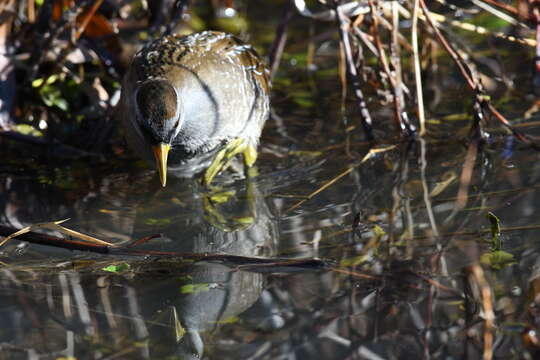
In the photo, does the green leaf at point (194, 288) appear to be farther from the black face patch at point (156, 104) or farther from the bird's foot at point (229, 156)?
the bird's foot at point (229, 156)

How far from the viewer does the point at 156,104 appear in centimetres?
332

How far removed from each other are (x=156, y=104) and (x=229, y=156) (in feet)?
1.85

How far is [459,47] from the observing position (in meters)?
4.84

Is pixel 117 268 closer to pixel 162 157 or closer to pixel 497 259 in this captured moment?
pixel 162 157

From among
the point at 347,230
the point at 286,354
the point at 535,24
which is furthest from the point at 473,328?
the point at 535,24

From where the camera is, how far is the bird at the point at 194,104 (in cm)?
340

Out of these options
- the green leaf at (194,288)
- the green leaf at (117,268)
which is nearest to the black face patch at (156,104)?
the green leaf at (117,268)

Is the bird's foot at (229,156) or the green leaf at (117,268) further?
the bird's foot at (229,156)

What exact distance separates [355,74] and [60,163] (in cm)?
158

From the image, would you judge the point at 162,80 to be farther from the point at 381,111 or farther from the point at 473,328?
the point at 473,328

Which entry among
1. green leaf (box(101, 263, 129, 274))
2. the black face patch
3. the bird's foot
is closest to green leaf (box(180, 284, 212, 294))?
green leaf (box(101, 263, 129, 274))

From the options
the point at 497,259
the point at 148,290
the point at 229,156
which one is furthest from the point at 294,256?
the point at 229,156

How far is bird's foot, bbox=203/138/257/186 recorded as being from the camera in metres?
3.73

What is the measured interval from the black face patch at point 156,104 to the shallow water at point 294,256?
1.34 feet
